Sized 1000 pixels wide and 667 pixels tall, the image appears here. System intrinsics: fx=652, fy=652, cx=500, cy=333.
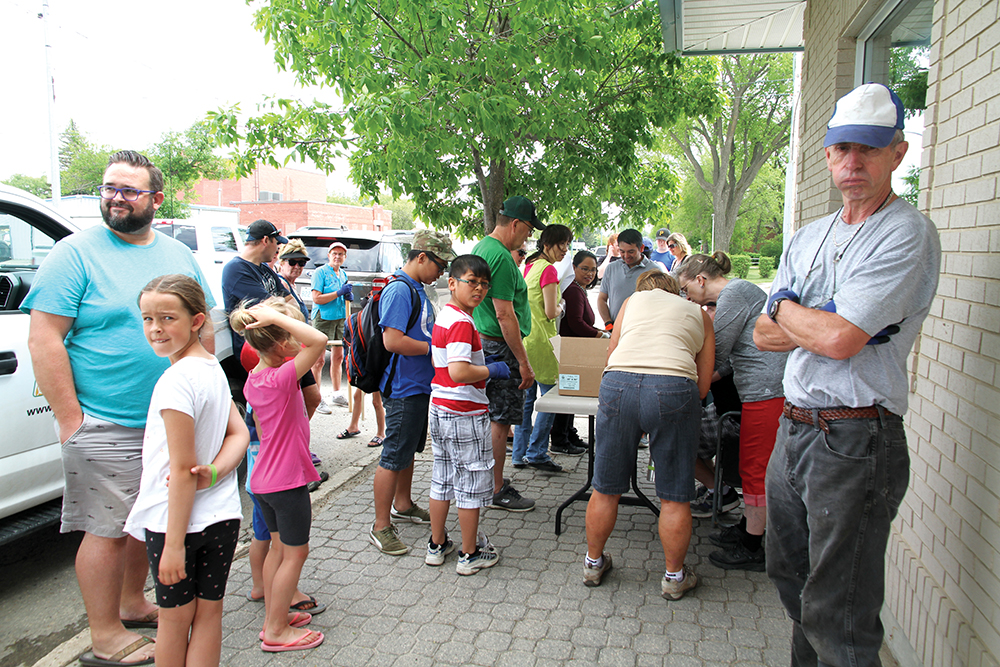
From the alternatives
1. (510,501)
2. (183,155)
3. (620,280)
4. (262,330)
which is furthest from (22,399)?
(183,155)

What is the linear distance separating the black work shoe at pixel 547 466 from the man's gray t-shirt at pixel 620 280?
166 centimetres

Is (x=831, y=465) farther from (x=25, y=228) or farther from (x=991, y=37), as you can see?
(x=25, y=228)

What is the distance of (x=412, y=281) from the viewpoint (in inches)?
152

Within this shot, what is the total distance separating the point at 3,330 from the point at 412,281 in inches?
83.6

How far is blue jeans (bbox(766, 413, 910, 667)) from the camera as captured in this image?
2.04 meters

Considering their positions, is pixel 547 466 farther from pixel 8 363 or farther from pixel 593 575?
pixel 8 363

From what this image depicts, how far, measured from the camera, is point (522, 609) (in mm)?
3252

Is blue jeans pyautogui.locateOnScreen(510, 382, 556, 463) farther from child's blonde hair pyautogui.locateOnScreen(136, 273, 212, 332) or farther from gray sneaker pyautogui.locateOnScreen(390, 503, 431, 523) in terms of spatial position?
child's blonde hair pyautogui.locateOnScreen(136, 273, 212, 332)

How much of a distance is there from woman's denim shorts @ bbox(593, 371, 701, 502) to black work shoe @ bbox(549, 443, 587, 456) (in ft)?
8.75

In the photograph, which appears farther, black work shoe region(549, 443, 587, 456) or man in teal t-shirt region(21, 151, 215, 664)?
black work shoe region(549, 443, 587, 456)

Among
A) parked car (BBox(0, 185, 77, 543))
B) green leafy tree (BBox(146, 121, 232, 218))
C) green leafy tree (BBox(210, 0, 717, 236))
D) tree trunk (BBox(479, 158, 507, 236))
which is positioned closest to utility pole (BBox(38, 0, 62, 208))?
green leafy tree (BBox(146, 121, 232, 218))

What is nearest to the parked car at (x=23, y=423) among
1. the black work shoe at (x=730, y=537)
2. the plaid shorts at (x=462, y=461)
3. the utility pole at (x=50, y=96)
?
the plaid shorts at (x=462, y=461)

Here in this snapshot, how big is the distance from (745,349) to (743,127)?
24437 millimetres

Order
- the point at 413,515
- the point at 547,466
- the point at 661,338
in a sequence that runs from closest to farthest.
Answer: the point at 661,338 < the point at 413,515 < the point at 547,466
